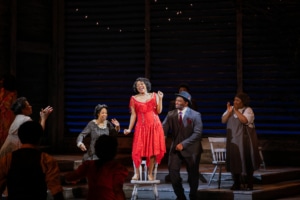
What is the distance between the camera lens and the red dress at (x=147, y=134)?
10906mm

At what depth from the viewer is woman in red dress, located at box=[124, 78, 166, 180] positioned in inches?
430

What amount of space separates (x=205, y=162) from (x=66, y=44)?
4.14 m

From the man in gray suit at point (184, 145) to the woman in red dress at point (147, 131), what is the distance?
0.40 metres

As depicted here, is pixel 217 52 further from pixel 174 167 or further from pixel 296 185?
pixel 174 167

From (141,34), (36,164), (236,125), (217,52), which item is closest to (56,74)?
(141,34)

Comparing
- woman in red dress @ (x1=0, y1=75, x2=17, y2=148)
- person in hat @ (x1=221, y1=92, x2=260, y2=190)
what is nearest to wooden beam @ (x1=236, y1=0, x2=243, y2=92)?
person in hat @ (x1=221, y1=92, x2=260, y2=190)

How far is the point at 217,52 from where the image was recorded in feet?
48.5

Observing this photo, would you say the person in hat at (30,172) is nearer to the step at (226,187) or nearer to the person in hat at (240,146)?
the step at (226,187)

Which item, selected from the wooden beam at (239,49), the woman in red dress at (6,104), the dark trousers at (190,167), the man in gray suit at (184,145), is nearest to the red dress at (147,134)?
the man in gray suit at (184,145)

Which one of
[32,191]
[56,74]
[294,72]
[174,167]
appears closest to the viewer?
[32,191]

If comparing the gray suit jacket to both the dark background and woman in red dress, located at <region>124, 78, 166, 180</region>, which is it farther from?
the dark background

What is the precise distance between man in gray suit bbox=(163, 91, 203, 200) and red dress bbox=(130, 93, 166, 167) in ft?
1.28

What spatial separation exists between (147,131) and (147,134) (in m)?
0.05

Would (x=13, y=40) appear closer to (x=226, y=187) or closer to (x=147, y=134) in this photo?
(x=147, y=134)
